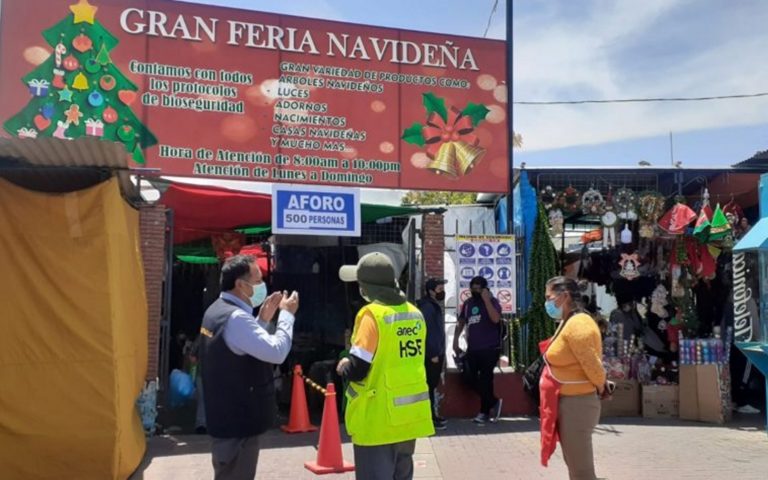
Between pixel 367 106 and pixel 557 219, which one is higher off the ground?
pixel 367 106

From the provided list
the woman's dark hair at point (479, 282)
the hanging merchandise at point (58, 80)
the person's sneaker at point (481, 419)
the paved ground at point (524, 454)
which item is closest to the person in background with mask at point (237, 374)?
the paved ground at point (524, 454)

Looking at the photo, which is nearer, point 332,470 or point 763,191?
point 332,470

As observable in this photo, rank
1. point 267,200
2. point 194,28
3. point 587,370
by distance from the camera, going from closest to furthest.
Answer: point 587,370
point 267,200
point 194,28

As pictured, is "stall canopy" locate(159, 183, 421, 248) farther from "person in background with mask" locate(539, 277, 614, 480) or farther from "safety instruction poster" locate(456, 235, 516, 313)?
"person in background with mask" locate(539, 277, 614, 480)

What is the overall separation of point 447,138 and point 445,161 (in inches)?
14.6

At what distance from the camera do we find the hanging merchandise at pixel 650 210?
1070 centimetres

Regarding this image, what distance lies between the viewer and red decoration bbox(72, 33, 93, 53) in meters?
10.2

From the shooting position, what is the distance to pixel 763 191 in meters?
8.97

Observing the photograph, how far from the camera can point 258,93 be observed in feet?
36.0

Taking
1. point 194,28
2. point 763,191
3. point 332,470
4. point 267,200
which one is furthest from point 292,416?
point 763,191

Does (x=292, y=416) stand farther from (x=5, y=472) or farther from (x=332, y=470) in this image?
(x=5, y=472)

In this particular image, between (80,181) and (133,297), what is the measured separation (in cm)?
138

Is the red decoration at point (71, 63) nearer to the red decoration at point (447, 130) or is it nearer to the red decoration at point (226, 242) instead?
the red decoration at point (226, 242)

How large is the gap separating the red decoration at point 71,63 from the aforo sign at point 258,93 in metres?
0.01
